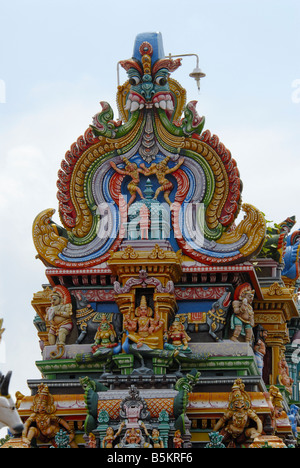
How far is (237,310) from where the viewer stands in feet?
132

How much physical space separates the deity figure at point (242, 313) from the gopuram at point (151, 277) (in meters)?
0.02

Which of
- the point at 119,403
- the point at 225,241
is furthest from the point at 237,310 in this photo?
the point at 119,403

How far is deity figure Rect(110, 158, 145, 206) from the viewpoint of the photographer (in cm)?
4072

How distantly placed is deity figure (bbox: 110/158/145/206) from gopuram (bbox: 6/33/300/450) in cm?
3

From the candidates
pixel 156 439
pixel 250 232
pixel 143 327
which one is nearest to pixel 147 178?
pixel 250 232

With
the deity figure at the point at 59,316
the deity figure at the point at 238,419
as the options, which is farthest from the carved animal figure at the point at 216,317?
the deity figure at the point at 59,316

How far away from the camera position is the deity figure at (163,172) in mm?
40719

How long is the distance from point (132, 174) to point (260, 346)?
5857mm

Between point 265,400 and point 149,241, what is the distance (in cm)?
471

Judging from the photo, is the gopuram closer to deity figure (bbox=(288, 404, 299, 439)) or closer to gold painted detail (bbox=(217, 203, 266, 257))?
gold painted detail (bbox=(217, 203, 266, 257))

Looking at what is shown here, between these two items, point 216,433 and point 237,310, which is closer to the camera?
point 216,433

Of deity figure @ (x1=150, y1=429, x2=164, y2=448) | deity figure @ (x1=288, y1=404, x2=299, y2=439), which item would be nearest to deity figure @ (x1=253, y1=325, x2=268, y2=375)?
deity figure @ (x1=288, y1=404, x2=299, y2=439)
